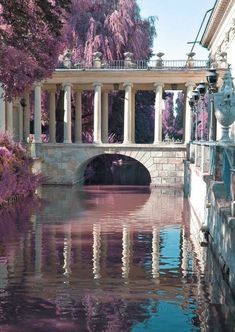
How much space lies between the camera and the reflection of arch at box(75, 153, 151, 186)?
134 feet

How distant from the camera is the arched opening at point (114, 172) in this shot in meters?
41.5

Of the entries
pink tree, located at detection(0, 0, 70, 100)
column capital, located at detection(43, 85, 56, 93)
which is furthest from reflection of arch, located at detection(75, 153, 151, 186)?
pink tree, located at detection(0, 0, 70, 100)

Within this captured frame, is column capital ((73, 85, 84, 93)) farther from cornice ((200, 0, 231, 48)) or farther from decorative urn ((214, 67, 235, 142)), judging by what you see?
decorative urn ((214, 67, 235, 142))

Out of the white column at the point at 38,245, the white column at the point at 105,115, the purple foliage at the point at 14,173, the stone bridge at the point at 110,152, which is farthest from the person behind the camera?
the white column at the point at 105,115

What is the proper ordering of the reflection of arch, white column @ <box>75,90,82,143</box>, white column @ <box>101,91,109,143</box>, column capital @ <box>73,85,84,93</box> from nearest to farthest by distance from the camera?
column capital @ <box>73,85,84,93</box>, white column @ <box>75,90,82,143</box>, white column @ <box>101,91,109,143</box>, the reflection of arch

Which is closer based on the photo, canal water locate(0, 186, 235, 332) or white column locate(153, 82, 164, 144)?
canal water locate(0, 186, 235, 332)

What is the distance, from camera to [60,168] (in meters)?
35.4

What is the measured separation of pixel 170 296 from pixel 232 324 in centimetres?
A: 158

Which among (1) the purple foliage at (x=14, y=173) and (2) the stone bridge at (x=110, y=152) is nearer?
(1) the purple foliage at (x=14, y=173)

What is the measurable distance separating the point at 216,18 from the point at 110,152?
10098 mm

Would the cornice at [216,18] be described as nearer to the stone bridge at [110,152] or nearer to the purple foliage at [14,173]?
the stone bridge at [110,152]

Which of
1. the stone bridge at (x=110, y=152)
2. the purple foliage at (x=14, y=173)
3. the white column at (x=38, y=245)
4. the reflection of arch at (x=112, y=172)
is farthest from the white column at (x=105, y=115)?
the white column at (x=38, y=245)

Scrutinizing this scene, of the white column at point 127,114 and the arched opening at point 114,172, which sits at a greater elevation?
the white column at point 127,114

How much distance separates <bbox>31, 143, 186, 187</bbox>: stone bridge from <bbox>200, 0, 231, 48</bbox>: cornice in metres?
7.73
